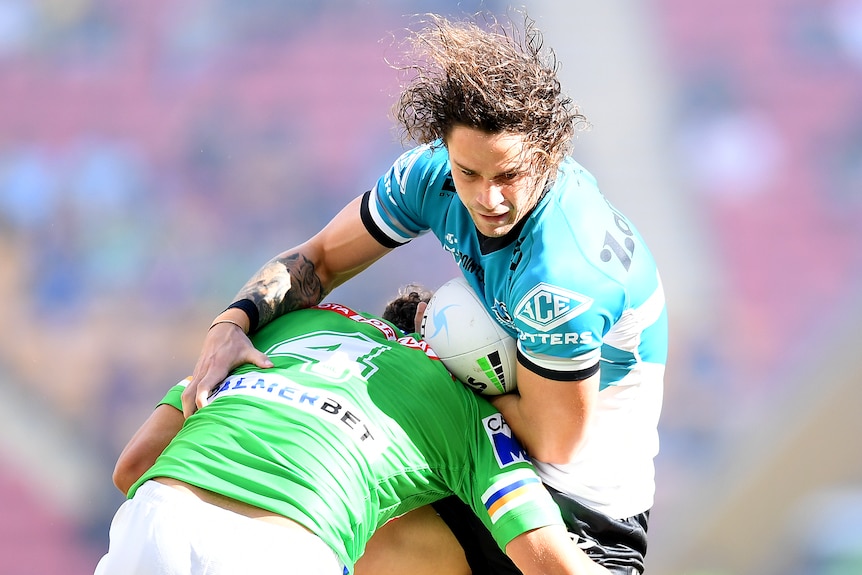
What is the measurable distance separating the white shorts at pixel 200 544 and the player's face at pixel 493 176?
30.3 inches

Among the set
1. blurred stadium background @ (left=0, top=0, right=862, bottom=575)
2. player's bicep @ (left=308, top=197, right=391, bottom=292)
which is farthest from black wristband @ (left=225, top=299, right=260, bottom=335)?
blurred stadium background @ (left=0, top=0, right=862, bottom=575)

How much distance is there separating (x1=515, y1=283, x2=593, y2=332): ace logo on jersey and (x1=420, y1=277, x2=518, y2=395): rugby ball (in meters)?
0.21

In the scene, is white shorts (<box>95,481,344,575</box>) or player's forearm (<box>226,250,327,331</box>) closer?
white shorts (<box>95,481,344,575</box>)

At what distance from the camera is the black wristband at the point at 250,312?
7.73 feet

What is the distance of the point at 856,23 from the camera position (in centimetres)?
342

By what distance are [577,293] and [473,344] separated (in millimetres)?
323

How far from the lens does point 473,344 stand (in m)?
2.13

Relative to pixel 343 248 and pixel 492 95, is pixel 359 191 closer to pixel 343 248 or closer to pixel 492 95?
pixel 343 248

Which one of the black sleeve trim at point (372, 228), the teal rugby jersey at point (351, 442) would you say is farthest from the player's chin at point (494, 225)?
the black sleeve trim at point (372, 228)

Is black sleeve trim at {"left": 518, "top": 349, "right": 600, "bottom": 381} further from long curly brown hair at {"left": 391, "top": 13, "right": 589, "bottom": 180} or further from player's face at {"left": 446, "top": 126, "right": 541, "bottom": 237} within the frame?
long curly brown hair at {"left": 391, "top": 13, "right": 589, "bottom": 180}

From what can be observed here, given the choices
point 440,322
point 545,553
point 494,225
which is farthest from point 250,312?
point 545,553

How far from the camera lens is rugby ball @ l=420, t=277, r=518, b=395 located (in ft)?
7.00

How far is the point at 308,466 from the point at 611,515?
2.76 feet

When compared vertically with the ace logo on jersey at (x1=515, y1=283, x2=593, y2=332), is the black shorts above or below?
below
